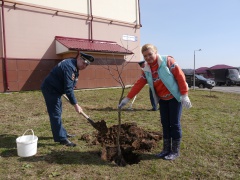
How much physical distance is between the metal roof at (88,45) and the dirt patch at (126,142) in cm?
841

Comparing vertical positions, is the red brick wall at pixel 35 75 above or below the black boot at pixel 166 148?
above

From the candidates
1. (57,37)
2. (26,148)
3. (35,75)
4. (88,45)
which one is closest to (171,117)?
(26,148)

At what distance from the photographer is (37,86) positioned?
12.1 m

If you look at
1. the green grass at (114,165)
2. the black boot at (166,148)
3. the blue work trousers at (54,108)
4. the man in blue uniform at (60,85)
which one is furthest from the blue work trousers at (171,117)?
the blue work trousers at (54,108)

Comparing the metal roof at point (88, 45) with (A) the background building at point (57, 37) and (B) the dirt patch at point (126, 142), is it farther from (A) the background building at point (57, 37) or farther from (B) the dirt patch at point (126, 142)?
(B) the dirt patch at point (126, 142)

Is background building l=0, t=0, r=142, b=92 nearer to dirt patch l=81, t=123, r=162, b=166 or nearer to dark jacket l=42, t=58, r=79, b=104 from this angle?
dirt patch l=81, t=123, r=162, b=166

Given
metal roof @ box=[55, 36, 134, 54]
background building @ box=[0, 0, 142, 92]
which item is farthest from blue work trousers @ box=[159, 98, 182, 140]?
metal roof @ box=[55, 36, 134, 54]

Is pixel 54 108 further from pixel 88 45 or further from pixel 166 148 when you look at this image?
pixel 88 45

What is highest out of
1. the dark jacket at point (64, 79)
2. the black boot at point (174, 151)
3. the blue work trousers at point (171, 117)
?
the dark jacket at point (64, 79)

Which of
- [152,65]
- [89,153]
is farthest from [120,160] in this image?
[152,65]

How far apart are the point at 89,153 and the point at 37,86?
9.55 metres

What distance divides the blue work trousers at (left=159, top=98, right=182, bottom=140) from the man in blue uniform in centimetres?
136

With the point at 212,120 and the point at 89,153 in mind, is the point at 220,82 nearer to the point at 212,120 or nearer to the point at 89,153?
the point at 212,120

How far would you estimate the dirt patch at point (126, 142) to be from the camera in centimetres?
341
